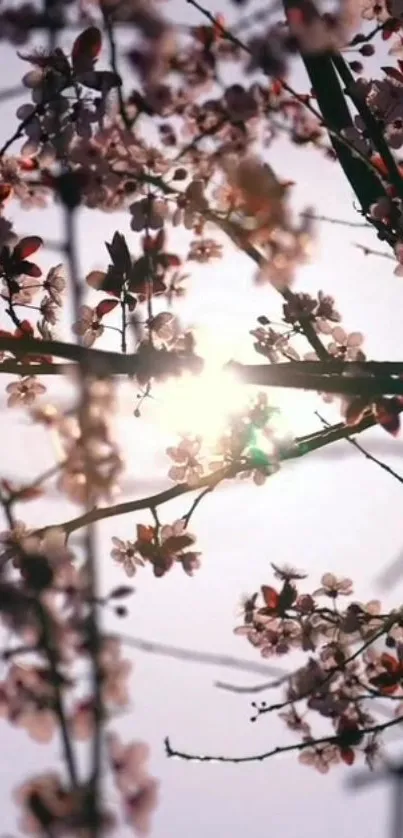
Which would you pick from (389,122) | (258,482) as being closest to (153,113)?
(389,122)

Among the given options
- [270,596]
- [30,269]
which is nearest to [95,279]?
[30,269]

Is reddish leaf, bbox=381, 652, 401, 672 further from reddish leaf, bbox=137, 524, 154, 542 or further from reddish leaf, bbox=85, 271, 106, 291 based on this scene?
reddish leaf, bbox=85, 271, 106, 291

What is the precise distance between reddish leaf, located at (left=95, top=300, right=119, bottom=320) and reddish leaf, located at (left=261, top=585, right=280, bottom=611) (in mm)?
2000

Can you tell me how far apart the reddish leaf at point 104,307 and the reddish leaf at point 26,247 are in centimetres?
50

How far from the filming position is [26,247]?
4086mm

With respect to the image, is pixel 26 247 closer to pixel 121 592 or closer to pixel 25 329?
pixel 25 329

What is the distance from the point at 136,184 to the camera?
5125 millimetres

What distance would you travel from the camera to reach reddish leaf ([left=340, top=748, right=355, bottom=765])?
204 inches

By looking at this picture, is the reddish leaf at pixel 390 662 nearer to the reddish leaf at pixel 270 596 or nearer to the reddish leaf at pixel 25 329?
the reddish leaf at pixel 270 596

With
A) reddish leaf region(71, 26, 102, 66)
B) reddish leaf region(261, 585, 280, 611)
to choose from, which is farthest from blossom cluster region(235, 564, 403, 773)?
reddish leaf region(71, 26, 102, 66)

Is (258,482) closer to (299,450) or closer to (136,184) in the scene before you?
(299,450)

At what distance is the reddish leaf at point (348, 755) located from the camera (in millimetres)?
5180

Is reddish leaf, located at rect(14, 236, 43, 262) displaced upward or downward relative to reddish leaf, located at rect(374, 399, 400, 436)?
upward

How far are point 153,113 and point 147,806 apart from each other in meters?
3.96
